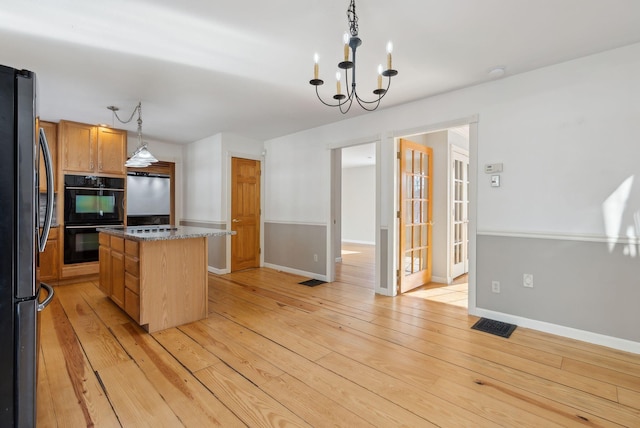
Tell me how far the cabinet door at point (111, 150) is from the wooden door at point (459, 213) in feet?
16.8

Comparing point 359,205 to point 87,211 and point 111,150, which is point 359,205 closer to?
point 111,150

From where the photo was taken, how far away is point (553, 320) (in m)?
2.63

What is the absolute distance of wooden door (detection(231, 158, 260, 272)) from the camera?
514 centimetres

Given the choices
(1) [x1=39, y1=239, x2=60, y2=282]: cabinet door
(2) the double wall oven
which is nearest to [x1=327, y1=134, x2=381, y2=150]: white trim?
(2) the double wall oven

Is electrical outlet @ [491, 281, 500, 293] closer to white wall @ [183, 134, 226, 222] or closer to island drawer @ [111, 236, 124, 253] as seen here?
island drawer @ [111, 236, 124, 253]

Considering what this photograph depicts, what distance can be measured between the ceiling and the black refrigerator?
1.05 m

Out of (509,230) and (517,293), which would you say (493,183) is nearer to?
(509,230)

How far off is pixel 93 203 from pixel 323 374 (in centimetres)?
438

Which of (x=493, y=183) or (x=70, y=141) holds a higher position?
(x=70, y=141)

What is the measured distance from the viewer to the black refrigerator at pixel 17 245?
1.18 m

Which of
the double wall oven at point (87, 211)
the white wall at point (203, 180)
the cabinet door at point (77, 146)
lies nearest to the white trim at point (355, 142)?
the white wall at point (203, 180)

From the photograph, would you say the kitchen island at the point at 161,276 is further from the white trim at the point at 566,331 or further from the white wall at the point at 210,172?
the white trim at the point at 566,331

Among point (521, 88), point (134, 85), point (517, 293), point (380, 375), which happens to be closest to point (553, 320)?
point (517, 293)

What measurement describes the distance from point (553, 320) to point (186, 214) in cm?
586
